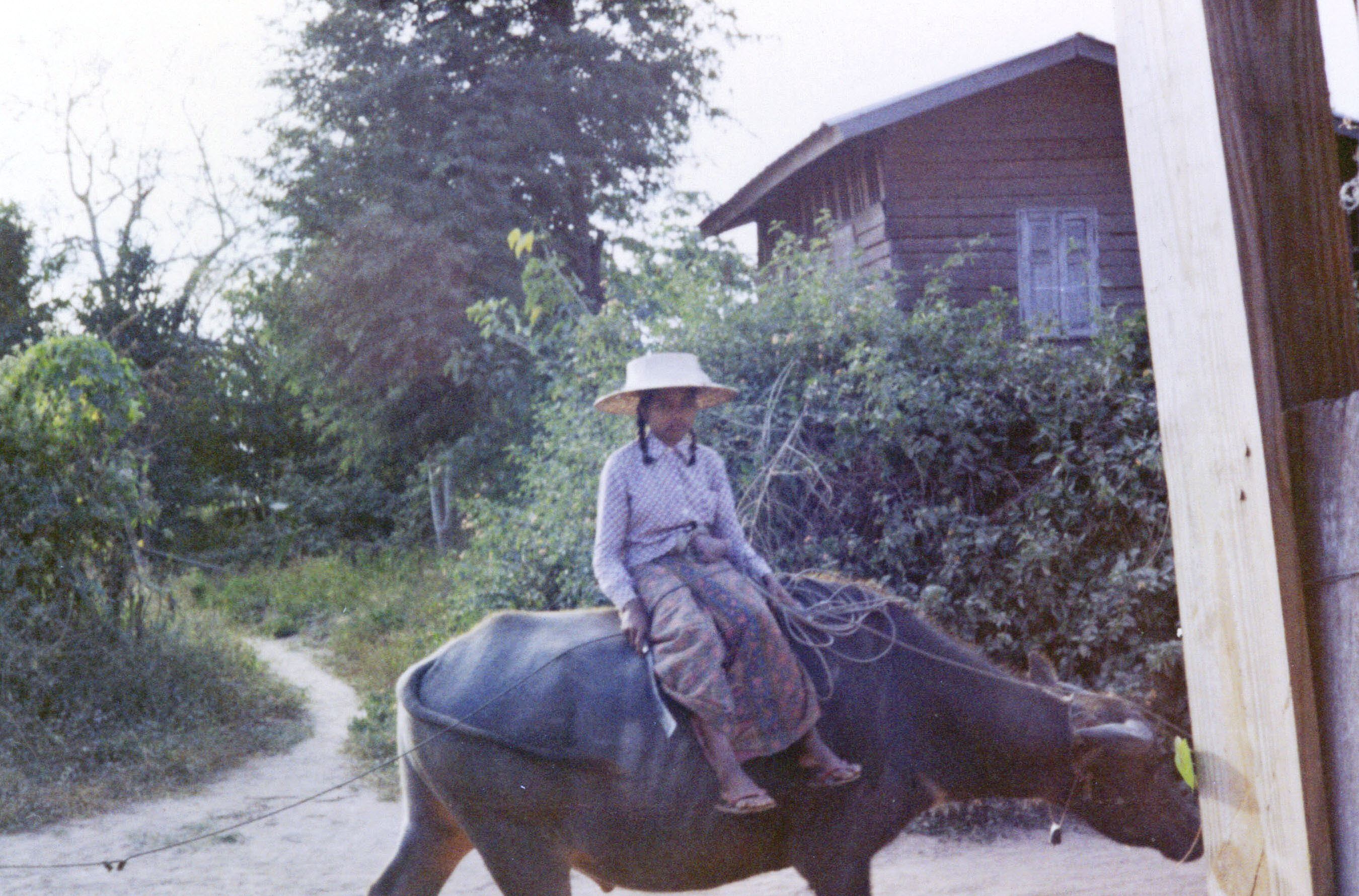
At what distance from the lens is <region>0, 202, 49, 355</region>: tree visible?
61.5ft

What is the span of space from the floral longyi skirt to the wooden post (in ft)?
7.17

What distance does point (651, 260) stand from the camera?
9.77 meters

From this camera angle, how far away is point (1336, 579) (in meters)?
1.32

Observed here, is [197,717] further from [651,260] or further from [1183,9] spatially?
[1183,9]

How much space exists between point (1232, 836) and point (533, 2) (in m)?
18.4

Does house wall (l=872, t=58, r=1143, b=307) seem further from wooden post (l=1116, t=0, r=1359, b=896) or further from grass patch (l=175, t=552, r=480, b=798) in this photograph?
wooden post (l=1116, t=0, r=1359, b=896)

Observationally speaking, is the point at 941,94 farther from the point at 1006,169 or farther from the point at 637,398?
the point at 637,398

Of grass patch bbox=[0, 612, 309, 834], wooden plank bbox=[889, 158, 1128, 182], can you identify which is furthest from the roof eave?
grass patch bbox=[0, 612, 309, 834]

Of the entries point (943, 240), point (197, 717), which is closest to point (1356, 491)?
point (197, 717)

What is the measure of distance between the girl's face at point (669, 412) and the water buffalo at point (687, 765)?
2.28 ft

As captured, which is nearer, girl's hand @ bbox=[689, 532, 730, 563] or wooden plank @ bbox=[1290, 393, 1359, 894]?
wooden plank @ bbox=[1290, 393, 1359, 894]

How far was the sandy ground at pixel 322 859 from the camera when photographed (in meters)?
5.53

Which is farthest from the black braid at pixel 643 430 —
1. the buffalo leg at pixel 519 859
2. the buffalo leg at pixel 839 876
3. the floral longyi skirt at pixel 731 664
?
the buffalo leg at pixel 839 876

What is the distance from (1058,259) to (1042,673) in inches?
395
